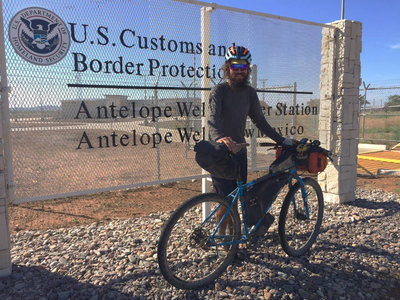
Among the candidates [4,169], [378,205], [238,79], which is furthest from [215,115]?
[378,205]

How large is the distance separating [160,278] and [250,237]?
3.02ft

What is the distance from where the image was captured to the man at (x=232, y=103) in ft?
9.45

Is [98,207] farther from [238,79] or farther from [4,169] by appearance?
[238,79]

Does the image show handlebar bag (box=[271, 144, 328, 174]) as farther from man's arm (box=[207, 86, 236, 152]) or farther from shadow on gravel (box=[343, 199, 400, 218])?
shadow on gravel (box=[343, 199, 400, 218])

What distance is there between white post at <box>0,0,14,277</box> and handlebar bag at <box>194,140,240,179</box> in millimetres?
1712

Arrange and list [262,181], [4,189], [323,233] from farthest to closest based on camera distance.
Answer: [323,233] < [262,181] < [4,189]

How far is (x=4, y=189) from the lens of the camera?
2809mm

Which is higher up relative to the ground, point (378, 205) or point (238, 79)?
point (238, 79)

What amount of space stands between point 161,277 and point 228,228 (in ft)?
2.54

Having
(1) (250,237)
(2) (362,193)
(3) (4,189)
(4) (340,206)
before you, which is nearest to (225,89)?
(1) (250,237)

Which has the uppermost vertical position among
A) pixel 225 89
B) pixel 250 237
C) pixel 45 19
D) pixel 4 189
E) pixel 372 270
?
pixel 45 19

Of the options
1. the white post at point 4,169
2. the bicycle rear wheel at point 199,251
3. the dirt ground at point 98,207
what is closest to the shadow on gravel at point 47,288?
the white post at point 4,169

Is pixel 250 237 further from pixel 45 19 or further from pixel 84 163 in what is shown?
pixel 45 19

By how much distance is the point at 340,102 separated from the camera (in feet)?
16.6
